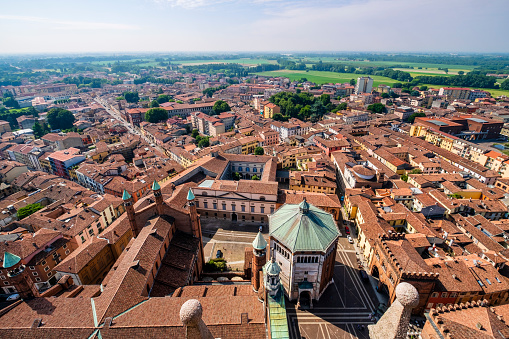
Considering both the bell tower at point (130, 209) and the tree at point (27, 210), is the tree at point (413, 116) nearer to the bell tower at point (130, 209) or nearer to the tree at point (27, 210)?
the bell tower at point (130, 209)

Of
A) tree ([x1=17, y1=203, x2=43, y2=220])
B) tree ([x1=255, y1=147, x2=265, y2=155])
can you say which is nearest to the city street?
tree ([x1=17, y1=203, x2=43, y2=220])

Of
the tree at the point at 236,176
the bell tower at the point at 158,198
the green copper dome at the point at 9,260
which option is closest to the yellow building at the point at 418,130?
the tree at the point at 236,176

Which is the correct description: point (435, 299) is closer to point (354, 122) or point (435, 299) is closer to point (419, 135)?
point (419, 135)

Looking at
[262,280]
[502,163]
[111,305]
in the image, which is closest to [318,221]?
[262,280]

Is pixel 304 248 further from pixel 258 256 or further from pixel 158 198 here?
pixel 158 198

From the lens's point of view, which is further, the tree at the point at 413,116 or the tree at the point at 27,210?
the tree at the point at 413,116

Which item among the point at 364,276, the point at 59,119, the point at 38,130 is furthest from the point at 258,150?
the point at 38,130
